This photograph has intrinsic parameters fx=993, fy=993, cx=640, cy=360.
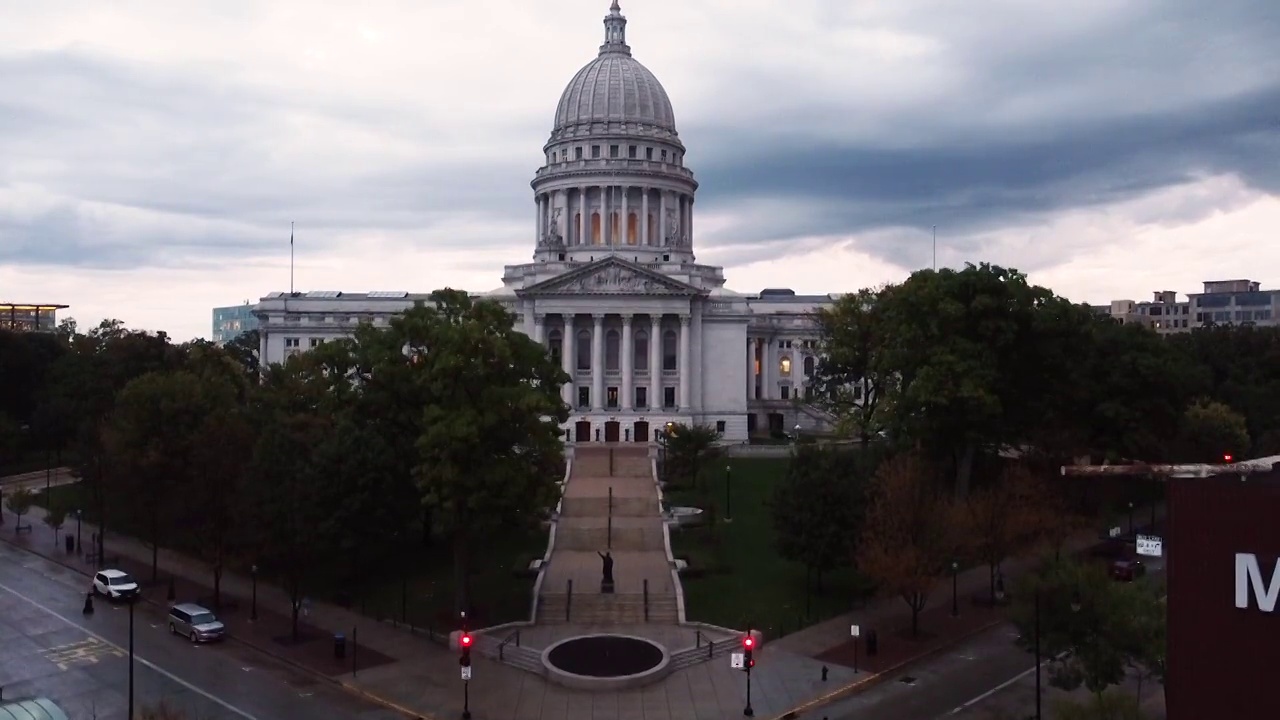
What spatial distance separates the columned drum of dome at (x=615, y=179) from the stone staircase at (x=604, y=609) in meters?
65.1

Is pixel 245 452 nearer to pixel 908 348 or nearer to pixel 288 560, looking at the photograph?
pixel 288 560

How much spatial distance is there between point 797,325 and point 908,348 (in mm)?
51884

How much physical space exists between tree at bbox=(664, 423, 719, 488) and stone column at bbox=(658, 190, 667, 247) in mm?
44187

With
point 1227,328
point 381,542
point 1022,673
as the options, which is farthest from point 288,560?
point 1227,328

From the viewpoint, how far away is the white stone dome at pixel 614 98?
371ft

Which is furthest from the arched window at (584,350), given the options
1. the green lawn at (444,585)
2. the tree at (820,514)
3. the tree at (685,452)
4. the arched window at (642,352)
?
the tree at (820,514)

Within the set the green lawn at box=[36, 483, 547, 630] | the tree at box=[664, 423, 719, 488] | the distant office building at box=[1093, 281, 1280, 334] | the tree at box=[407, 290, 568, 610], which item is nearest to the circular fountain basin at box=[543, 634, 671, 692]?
the green lawn at box=[36, 483, 547, 630]

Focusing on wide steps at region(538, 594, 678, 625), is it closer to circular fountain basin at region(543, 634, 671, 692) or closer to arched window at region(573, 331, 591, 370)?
circular fountain basin at region(543, 634, 671, 692)

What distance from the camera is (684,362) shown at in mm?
93062

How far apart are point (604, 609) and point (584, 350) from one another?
53689 mm

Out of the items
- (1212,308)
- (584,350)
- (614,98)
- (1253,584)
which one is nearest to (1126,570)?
(1253,584)

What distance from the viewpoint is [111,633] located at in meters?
39.8

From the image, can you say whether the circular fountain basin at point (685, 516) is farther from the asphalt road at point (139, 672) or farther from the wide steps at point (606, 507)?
the asphalt road at point (139, 672)

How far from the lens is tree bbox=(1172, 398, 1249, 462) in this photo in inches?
2345
